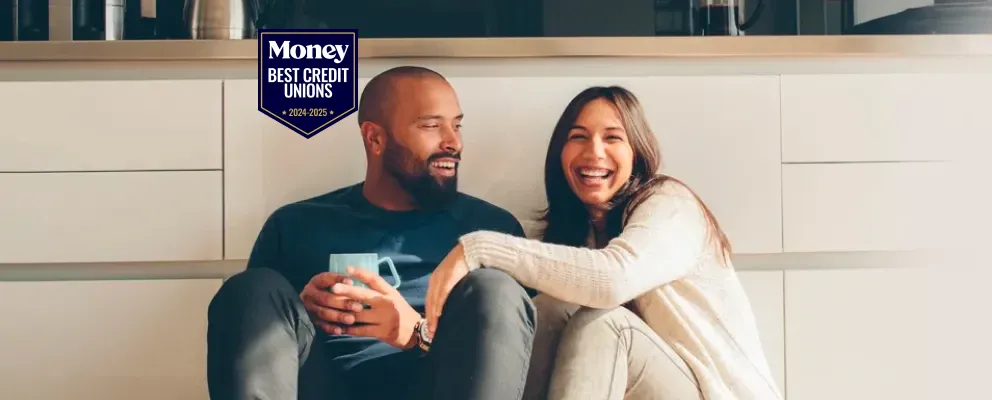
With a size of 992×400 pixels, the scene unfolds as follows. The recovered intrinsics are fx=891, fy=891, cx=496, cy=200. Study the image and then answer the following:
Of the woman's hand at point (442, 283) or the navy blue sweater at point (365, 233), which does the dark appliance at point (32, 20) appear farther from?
the woman's hand at point (442, 283)

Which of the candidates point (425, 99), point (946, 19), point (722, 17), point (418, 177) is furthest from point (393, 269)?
point (946, 19)

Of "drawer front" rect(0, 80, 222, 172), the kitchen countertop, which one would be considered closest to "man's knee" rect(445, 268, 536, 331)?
the kitchen countertop

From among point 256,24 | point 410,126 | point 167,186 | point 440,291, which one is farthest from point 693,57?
point 167,186

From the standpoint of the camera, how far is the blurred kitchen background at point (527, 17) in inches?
62.2

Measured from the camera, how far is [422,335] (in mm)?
1287

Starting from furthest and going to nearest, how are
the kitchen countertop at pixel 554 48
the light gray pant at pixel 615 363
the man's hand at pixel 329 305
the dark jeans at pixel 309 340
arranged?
1. the kitchen countertop at pixel 554 48
2. the man's hand at pixel 329 305
3. the light gray pant at pixel 615 363
4. the dark jeans at pixel 309 340

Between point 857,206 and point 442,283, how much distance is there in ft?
2.42

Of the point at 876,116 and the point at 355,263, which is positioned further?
the point at 876,116

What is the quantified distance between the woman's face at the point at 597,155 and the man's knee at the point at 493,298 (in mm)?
330

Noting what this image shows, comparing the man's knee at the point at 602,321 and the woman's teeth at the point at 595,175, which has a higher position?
the woman's teeth at the point at 595,175

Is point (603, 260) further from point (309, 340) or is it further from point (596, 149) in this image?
point (309, 340)

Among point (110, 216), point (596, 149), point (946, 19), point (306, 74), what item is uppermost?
point (946, 19)

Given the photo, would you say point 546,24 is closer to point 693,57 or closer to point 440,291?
point 693,57

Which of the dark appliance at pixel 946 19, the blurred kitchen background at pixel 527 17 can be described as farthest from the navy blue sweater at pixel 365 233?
the dark appliance at pixel 946 19
